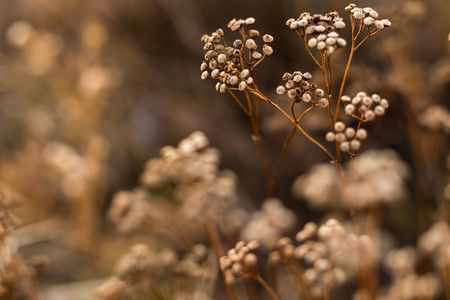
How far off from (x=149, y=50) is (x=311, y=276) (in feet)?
5.51

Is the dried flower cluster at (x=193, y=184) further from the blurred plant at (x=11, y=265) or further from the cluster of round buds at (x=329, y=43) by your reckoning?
the cluster of round buds at (x=329, y=43)

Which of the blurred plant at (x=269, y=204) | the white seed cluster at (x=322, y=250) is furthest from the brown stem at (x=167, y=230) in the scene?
the white seed cluster at (x=322, y=250)

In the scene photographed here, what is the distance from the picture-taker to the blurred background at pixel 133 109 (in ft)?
4.86

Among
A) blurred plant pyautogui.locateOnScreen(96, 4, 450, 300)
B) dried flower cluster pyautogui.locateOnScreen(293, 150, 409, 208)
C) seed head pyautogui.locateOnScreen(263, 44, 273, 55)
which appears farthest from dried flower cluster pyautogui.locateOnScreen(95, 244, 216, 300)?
seed head pyautogui.locateOnScreen(263, 44, 273, 55)

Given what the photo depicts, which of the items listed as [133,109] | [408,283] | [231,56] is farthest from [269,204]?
[133,109]

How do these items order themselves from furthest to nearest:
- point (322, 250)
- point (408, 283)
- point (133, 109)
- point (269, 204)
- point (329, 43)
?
point (133, 109)
point (408, 283)
point (269, 204)
point (322, 250)
point (329, 43)

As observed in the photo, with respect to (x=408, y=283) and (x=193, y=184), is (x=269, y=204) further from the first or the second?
(x=408, y=283)

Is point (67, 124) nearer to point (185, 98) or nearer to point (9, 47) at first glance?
point (185, 98)

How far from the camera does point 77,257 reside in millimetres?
1575

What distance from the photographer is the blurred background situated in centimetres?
148

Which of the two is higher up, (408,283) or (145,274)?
(145,274)

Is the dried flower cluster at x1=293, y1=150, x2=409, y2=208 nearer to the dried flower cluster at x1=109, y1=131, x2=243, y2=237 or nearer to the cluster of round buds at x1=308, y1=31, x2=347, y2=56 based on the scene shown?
the dried flower cluster at x1=109, y1=131, x2=243, y2=237

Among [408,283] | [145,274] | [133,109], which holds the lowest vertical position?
[408,283]

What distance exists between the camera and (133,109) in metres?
2.03
